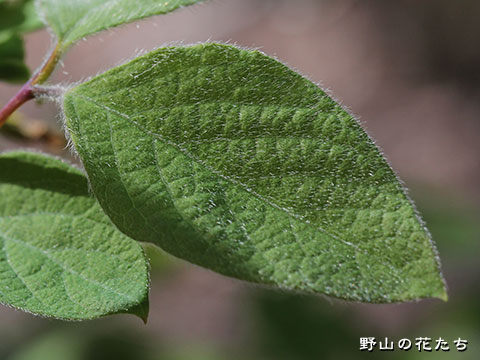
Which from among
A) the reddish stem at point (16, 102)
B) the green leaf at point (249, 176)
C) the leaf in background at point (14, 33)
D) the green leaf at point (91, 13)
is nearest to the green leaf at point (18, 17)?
the leaf in background at point (14, 33)

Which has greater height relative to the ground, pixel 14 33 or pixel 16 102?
pixel 14 33

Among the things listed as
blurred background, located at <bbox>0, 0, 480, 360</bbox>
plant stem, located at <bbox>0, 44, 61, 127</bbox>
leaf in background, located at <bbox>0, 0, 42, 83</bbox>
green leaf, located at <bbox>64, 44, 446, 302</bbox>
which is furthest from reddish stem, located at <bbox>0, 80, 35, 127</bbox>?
blurred background, located at <bbox>0, 0, 480, 360</bbox>

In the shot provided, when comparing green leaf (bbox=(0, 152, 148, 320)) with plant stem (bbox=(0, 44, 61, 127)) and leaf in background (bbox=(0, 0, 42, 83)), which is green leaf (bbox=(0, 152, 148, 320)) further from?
leaf in background (bbox=(0, 0, 42, 83))

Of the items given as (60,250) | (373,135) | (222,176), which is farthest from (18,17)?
(373,135)

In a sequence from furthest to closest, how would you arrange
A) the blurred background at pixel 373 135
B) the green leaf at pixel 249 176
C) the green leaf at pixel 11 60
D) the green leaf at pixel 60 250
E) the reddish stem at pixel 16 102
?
the blurred background at pixel 373 135 < the green leaf at pixel 11 60 < the reddish stem at pixel 16 102 < the green leaf at pixel 60 250 < the green leaf at pixel 249 176

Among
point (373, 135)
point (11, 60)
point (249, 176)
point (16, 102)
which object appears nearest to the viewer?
point (249, 176)

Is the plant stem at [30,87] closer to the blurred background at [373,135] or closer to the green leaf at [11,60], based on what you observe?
the green leaf at [11,60]

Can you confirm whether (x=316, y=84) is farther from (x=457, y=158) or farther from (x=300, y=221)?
(x=457, y=158)

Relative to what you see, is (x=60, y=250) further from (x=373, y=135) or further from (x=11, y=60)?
(x=373, y=135)
